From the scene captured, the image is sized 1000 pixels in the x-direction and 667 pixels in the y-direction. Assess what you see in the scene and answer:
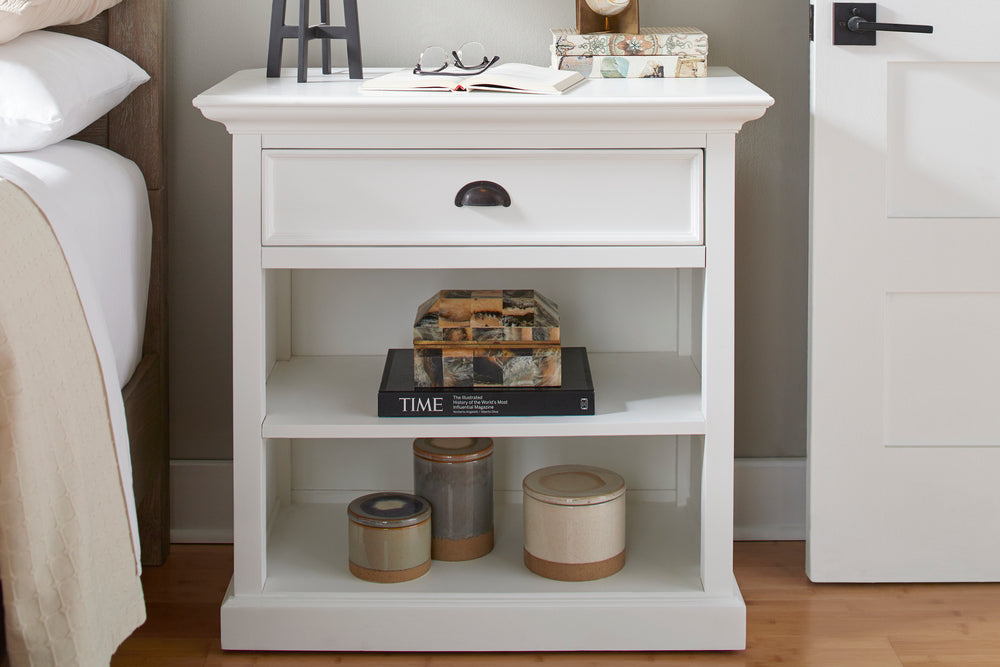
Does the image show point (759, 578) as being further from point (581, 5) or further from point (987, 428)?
point (581, 5)

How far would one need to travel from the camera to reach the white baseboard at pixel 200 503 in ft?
6.16

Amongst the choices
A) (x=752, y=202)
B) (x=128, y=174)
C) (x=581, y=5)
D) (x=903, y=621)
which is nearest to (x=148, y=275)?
(x=128, y=174)

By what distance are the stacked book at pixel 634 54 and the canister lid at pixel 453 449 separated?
0.58 meters

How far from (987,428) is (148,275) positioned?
1294 millimetres

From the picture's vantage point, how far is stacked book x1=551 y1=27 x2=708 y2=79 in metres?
1.62

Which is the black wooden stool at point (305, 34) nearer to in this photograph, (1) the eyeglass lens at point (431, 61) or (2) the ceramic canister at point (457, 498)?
(1) the eyeglass lens at point (431, 61)

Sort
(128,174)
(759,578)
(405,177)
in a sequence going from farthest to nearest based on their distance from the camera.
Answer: (759,578) → (128,174) → (405,177)

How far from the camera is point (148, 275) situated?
1.64 m

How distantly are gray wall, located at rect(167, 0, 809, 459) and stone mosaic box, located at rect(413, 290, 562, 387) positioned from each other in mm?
469

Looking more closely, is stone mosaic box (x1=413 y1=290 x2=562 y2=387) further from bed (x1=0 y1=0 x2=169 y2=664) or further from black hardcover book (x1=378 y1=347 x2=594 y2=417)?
bed (x1=0 y1=0 x2=169 y2=664)

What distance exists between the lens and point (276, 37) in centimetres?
160

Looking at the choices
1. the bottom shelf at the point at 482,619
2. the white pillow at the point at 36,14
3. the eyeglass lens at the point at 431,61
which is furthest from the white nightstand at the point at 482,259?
the white pillow at the point at 36,14

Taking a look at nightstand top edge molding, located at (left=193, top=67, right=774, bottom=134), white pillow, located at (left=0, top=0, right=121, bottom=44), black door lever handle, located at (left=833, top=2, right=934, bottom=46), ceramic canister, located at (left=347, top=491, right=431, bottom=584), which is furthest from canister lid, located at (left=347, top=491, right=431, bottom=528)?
black door lever handle, located at (left=833, top=2, right=934, bottom=46)

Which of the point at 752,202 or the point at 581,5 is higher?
the point at 581,5
